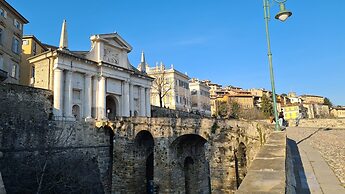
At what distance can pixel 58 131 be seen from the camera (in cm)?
2414

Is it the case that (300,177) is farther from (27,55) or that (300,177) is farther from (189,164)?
(27,55)

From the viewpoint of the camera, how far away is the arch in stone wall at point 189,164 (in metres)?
23.6

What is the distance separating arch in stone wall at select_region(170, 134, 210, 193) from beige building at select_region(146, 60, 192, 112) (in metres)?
29.8

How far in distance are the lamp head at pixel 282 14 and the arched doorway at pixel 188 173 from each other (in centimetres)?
1893

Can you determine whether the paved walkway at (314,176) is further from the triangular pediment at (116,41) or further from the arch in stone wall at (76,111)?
the triangular pediment at (116,41)

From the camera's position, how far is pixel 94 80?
30156 mm

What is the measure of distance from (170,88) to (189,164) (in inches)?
1237

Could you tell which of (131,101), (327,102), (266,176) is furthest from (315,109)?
(266,176)

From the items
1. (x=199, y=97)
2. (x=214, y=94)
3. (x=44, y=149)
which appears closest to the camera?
(x=44, y=149)

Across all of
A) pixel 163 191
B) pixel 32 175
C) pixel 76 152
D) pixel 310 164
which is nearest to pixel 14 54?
pixel 76 152

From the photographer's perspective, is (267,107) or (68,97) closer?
Answer: (68,97)

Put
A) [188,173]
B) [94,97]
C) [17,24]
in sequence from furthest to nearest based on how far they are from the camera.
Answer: [17,24] < [94,97] < [188,173]

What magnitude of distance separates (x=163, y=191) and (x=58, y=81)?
13765 mm

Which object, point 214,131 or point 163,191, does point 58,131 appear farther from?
point 214,131
